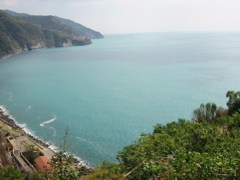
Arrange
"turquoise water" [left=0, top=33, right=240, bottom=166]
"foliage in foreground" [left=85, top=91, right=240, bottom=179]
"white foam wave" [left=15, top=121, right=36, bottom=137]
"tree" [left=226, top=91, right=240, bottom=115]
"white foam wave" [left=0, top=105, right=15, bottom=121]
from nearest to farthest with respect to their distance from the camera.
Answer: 1. "foliage in foreground" [left=85, top=91, right=240, bottom=179]
2. "tree" [left=226, top=91, right=240, bottom=115]
3. "turquoise water" [left=0, top=33, right=240, bottom=166]
4. "white foam wave" [left=15, top=121, right=36, bottom=137]
5. "white foam wave" [left=0, top=105, right=15, bottom=121]

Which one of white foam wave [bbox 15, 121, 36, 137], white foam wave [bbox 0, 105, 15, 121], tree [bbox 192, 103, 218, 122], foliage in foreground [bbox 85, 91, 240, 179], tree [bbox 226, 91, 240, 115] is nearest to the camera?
foliage in foreground [bbox 85, 91, 240, 179]

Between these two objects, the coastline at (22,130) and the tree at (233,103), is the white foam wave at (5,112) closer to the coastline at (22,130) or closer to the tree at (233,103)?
the coastline at (22,130)

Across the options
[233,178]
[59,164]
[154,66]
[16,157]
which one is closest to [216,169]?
[233,178]

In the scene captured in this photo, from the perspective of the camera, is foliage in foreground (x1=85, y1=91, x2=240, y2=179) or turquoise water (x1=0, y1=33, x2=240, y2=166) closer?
foliage in foreground (x1=85, y1=91, x2=240, y2=179)

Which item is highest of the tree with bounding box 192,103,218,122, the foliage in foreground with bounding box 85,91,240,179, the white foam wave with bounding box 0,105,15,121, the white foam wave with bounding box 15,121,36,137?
the foliage in foreground with bounding box 85,91,240,179

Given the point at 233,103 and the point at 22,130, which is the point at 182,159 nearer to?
the point at 233,103

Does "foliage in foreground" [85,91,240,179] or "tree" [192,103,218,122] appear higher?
"foliage in foreground" [85,91,240,179]

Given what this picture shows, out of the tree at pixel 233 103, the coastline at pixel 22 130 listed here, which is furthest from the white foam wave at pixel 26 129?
the tree at pixel 233 103

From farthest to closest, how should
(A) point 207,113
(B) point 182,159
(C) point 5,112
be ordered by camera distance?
(C) point 5,112 → (A) point 207,113 → (B) point 182,159

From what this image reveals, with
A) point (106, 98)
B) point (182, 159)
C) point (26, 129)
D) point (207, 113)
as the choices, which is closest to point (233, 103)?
point (207, 113)

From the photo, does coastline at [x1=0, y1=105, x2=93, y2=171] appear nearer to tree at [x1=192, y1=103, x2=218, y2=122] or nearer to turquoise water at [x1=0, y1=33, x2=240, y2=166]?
turquoise water at [x1=0, y1=33, x2=240, y2=166]

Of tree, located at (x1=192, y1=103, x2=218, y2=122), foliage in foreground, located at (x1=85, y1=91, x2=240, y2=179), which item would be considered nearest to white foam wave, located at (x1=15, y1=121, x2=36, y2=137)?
tree, located at (x1=192, y1=103, x2=218, y2=122)
